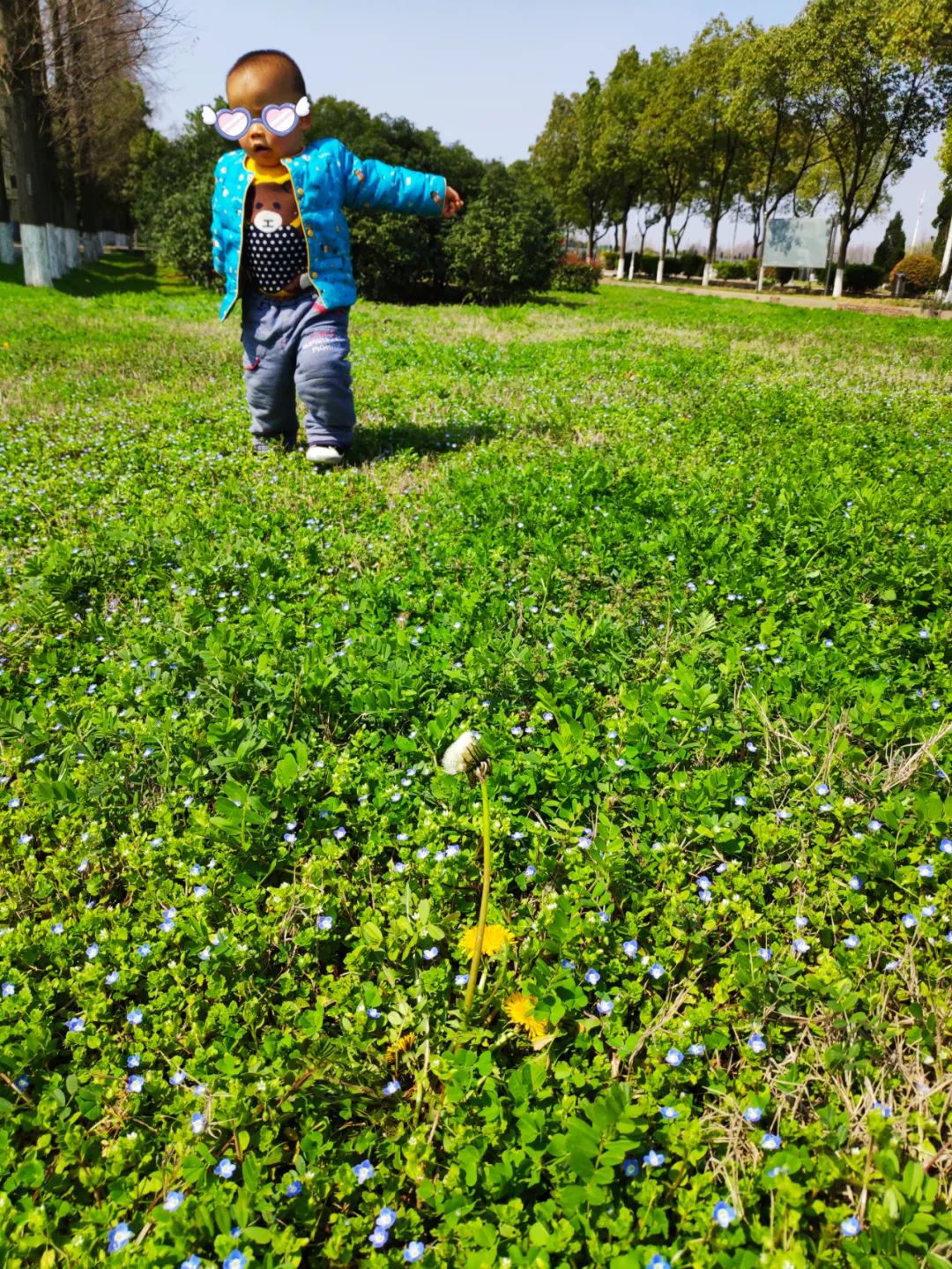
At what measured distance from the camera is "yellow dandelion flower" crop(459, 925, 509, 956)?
201 centimetres

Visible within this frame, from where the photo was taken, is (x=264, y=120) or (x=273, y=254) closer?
(x=264, y=120)

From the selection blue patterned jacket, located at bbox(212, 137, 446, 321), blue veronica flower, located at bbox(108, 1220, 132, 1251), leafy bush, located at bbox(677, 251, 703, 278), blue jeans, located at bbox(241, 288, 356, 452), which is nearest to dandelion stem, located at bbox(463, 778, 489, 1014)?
blue veronica flower, located at bbox(108, 1220, 132, 1251)

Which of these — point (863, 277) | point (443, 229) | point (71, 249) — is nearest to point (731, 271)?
point (863, 277)

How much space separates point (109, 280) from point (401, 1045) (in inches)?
1081

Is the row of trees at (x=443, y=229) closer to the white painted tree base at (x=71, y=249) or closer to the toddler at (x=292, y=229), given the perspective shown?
the white painted tree base at (x=71, y=249)

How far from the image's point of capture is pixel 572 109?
5034 centimetres

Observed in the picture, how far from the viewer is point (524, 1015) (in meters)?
1.89

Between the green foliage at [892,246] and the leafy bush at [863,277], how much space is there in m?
7.02

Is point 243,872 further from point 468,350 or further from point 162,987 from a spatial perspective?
point 468,350

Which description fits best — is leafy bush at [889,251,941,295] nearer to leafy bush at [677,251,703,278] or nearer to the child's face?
leafy bush at [677,251,703,278]

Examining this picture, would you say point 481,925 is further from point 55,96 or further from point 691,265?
point 691,265

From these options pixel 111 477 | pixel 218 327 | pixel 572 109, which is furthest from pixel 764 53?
pixel 111 477

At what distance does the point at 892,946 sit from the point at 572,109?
5905cm

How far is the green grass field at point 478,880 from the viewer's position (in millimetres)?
1539
